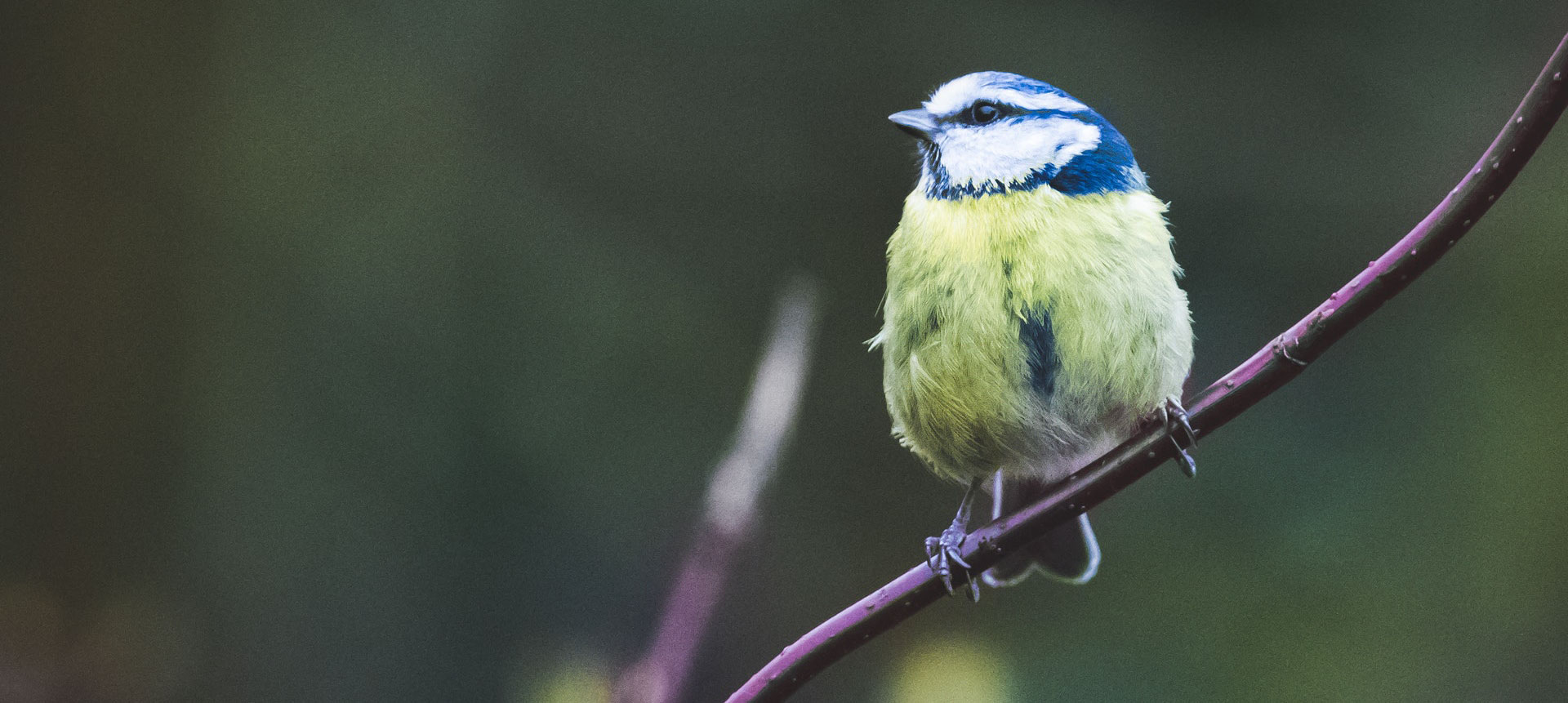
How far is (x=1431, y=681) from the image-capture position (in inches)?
28.3

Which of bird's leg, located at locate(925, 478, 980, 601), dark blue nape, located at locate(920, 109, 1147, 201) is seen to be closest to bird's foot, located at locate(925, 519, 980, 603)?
bird's leg, located at locate(925, 478, 980, 601)

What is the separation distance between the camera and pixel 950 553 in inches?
25.0

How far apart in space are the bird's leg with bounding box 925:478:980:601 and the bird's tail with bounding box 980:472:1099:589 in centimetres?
2

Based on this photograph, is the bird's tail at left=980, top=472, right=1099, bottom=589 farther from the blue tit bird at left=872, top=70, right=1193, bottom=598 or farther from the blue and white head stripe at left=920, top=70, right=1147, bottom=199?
the blue and white head stripe at left=920, top=70, right=1147, bottom=199

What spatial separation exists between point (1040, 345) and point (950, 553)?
0.15 metres

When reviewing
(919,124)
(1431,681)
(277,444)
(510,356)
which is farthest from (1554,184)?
(277,444)

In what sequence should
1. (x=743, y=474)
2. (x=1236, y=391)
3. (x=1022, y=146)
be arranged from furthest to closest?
(x=743, y=474) < (x=1022, y=146) < (x=1236, y=391)

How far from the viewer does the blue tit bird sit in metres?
0.57

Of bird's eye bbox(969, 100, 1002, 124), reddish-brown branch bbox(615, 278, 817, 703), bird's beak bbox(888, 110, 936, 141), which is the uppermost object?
bird's eye bbox(969, 100, 1002, 124)

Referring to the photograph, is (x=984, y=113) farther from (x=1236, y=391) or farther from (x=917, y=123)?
(x=1236, y=391)

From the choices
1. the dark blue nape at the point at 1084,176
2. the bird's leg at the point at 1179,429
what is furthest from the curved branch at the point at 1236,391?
the dark blue nape at the point at 1084,176

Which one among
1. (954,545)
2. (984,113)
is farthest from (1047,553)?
(984,113)

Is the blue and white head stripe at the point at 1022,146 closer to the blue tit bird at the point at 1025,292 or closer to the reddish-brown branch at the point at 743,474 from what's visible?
the blue tit bird at the point at 1025,292

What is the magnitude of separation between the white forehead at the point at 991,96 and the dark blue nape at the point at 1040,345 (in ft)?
0.45
